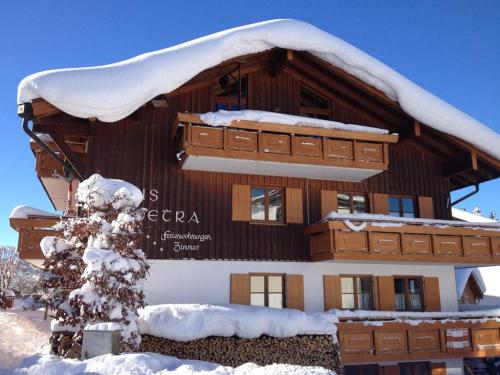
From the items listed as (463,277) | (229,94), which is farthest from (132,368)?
(463,277)

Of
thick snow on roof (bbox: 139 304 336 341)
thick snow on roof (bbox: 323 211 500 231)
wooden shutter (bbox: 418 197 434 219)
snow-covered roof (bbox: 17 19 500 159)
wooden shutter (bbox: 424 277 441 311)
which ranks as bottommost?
thick snow on roof (bbox: 139 304 336 341)

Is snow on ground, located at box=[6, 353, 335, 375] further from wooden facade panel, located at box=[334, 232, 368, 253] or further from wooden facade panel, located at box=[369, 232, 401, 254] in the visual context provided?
wooden facade panel, located at box=[369, 232, 401, 254]

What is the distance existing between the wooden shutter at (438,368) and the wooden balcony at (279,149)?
6236 millimetres

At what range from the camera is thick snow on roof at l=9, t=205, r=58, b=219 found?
502 inches

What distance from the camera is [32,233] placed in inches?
501

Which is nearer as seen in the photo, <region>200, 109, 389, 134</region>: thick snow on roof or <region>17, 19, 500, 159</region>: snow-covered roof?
<region>17, 19, 500, 159</region>: snow-covered roof

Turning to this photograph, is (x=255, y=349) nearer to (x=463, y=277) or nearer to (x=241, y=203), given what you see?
(x=241, y=203)

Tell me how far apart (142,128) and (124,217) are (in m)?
4.47

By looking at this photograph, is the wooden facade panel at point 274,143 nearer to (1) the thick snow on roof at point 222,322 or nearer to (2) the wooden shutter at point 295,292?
(2) the wooden shutter at point 295,292

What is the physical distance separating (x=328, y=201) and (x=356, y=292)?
295 cm

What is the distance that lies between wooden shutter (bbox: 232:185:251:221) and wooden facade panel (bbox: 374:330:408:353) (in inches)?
196

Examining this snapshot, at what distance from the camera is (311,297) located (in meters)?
14.5

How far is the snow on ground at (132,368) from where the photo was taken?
23.9 ft

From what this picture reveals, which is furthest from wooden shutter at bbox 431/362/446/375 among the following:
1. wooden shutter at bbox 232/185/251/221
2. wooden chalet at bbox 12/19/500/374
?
wooden shutter at bbox 232/185/251/221
